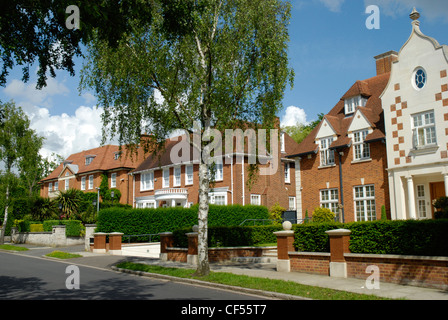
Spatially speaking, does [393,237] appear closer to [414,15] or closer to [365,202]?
[365,202]

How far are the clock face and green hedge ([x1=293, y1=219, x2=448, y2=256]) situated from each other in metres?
11.0

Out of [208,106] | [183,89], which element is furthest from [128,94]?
[208,106]

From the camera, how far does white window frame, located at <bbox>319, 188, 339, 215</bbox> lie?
25094 millimetres

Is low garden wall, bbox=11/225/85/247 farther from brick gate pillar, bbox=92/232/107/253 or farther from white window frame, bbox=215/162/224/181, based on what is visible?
white window frame, bbox=215/162/224/181

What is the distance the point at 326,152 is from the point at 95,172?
3482 cm

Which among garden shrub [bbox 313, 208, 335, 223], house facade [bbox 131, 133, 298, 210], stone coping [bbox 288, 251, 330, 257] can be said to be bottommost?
stone coping [bbox 288, 251, 330, 257]

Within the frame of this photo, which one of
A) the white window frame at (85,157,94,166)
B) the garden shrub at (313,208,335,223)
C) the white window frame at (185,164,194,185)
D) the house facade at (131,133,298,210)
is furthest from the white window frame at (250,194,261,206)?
the white window frame at (85,157,94,166)

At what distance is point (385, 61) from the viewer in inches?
1084

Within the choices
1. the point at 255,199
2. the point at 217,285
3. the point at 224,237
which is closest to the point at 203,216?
the point at 217,285

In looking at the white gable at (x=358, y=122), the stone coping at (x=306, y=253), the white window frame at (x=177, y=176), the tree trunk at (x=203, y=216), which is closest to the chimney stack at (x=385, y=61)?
the white gable at (x=358, y=122)

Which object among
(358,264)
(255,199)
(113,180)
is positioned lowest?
(358,264)

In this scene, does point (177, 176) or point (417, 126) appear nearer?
point (417, 126)

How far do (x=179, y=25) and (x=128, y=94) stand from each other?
5064 millimetres
